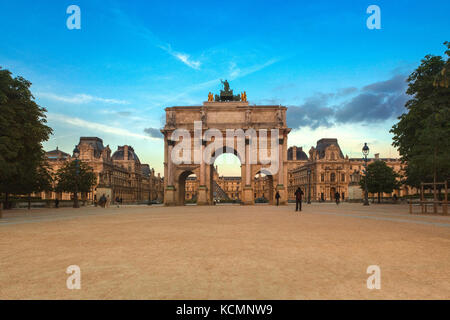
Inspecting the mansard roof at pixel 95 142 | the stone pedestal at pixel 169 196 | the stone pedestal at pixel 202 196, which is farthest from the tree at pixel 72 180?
the mansard roof at pixel 95 142

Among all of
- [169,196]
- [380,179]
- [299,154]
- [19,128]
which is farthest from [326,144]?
[19,128]

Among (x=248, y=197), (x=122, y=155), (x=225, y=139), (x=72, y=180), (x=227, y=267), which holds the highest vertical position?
(x=122, y=155)

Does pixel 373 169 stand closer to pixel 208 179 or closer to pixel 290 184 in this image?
pixel 208 179

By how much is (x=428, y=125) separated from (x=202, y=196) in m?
29.6

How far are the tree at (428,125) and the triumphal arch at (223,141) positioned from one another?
17675 mm

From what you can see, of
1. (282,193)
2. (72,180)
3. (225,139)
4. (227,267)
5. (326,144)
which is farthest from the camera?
(326,144)

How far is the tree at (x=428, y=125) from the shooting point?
21.9m

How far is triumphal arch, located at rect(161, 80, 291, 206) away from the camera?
46.5 m

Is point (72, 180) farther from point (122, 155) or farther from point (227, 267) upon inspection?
point (122, 155)

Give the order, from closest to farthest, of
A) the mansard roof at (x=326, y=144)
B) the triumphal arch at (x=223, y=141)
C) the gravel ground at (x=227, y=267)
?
the gravel ground at (x=227, y=267)
the triumphal arch at (x=223, y=141)
the mansard roof at (x=326, y=144)

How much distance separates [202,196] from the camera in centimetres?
4550

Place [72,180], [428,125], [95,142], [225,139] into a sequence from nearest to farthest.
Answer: [428,125] → [225,139] → [72,180] → [95,142]

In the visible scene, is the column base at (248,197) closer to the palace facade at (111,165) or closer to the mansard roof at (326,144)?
the palace facade at (111,165)

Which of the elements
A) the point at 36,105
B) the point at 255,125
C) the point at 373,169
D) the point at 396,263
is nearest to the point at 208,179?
the point at 255,125
